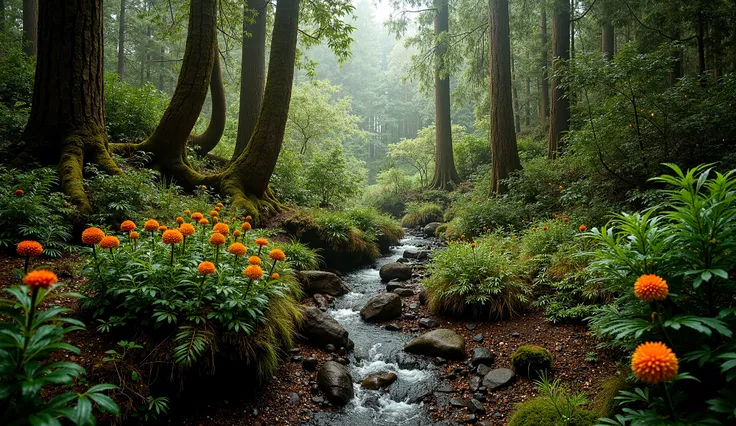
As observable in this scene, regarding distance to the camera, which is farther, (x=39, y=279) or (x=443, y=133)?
(x=443, y=133)

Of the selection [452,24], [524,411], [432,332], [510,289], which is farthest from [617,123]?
[452,24]

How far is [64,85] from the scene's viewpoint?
5125mm

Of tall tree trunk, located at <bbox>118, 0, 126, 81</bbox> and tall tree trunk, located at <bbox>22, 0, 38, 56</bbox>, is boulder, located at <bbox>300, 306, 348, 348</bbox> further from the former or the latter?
tall tree trunk, located at <bbox>118, 0, 126, 81</bbox>

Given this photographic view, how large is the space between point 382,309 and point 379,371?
1354mm

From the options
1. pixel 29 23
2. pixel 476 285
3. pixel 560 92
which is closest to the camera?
pixel 476 285

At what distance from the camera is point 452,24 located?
15.9 m

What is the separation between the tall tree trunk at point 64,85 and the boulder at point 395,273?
4.95 meters

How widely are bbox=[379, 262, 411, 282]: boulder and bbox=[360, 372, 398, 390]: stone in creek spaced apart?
11.1 ft

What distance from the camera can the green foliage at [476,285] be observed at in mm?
4621

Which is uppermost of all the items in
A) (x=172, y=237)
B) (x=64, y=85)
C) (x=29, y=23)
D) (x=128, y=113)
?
(x=29, y=23)

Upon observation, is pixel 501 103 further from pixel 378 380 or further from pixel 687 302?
pixel 687 302

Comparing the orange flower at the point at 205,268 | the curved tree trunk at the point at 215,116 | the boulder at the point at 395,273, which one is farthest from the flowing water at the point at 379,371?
the curved tree trunk at the point at 215,116

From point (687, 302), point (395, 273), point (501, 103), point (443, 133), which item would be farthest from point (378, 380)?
point (443, 133)

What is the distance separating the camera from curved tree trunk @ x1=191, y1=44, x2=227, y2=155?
9891 mm
